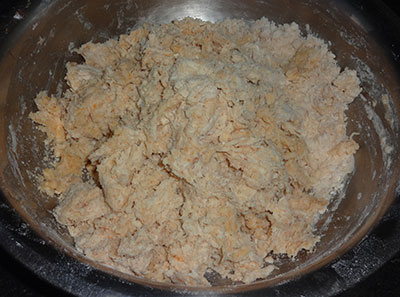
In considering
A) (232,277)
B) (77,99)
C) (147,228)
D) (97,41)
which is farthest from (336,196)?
(97,41)

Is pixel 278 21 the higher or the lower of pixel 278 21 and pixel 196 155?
the lower

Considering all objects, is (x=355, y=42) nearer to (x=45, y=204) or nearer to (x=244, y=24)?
(x=244, y=24)

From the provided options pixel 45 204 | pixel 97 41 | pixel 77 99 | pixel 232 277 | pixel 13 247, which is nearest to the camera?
pixel 13 247

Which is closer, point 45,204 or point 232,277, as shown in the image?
point 232,277

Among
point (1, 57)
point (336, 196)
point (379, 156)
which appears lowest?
point (336, 196)

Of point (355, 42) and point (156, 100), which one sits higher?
point (156, 100)
